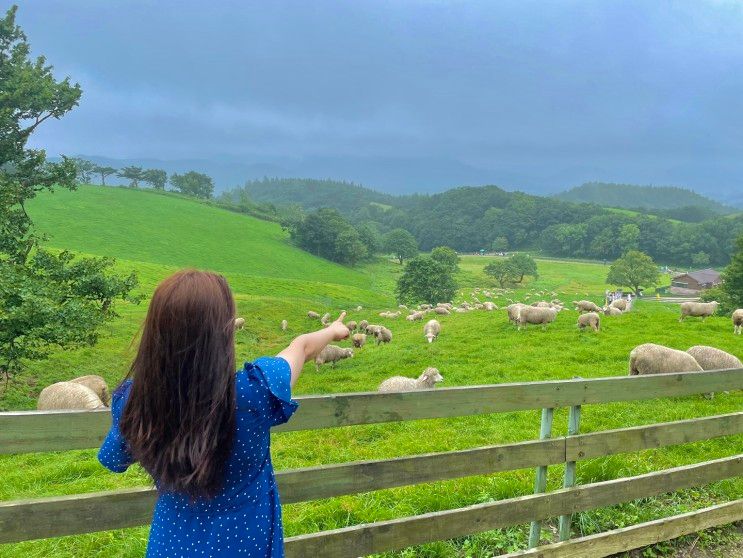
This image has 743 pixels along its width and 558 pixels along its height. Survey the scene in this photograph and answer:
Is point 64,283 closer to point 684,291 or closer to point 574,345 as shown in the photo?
point 574,345

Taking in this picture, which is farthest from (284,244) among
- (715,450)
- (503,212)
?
(503,212)

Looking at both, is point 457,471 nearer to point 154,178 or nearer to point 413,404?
point 413,404

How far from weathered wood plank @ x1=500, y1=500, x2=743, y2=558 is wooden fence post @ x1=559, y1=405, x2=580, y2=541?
13 cm

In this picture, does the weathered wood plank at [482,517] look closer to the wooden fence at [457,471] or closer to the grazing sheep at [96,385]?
the wooden fence at [457,471]

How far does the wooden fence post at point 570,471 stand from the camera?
4211mm

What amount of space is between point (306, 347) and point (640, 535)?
4.03 metres

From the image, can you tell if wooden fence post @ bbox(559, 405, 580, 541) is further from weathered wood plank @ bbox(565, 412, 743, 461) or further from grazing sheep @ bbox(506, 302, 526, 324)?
grazing sheep @ bbox(506, 302, 526, 324)

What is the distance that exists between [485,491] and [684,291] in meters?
105

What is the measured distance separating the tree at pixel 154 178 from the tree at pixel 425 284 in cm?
10817

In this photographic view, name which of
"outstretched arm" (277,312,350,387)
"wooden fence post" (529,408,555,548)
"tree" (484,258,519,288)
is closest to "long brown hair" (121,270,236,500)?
"outstretched arm" (277,312,350,387)

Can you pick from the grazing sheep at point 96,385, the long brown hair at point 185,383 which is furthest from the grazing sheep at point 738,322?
the grazing sheep at point 96,385

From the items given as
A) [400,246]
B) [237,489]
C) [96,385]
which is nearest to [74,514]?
[237,489]

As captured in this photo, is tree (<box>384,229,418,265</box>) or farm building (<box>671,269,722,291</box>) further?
tree (<box>384,229,418,265</box>)

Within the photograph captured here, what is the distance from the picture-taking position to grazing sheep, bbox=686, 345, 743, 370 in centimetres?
1115
